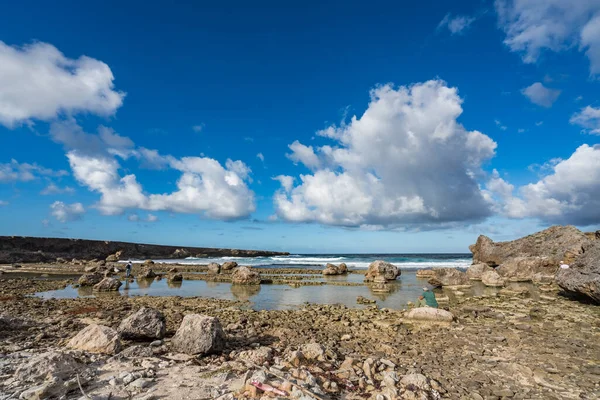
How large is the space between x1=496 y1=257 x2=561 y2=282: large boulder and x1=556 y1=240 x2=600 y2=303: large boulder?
10407 millimetres

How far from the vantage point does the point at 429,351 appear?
322 inches

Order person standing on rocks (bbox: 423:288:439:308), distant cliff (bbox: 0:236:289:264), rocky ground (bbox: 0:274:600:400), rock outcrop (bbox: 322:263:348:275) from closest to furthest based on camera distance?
1. rocky ground (bbox: 0:274:600:400)
2. person standing on rocks (bbox: 423:288:439:308)
3. rock outcrop (bbox: 322:263:348:275)
4. distant cliff (bbox: 0:236:289:264)

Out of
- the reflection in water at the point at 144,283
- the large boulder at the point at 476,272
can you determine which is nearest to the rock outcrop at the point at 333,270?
the large boulder at the point at 476,272

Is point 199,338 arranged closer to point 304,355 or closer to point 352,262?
point 304,355

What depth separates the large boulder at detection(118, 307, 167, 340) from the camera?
27.7 feet

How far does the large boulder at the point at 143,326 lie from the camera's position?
27.7 ft

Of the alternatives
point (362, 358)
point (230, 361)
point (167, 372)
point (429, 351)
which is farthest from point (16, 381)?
point (429, 351)

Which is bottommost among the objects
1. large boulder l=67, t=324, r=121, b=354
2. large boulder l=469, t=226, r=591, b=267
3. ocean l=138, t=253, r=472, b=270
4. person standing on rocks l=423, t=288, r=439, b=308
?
ocean l=138, t=253, r=472, b=270

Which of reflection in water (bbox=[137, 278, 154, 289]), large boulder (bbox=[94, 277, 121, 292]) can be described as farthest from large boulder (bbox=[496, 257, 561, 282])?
large boulder (bbox=[94, 277, 121, 292])

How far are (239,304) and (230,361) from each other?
31.2 ft

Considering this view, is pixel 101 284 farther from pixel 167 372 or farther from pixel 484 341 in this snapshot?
pixel 484 341

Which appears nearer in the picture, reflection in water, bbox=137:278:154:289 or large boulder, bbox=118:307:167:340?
large boulder, bbox=118:307:167:340

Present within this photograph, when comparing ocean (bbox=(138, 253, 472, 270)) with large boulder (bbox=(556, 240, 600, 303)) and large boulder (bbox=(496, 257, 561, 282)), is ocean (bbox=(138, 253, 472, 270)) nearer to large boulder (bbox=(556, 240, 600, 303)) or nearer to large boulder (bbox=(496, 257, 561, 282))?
large boulder (bbox=(496, 257, 561, 282))

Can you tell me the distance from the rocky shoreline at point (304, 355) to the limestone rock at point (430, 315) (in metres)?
0.04
